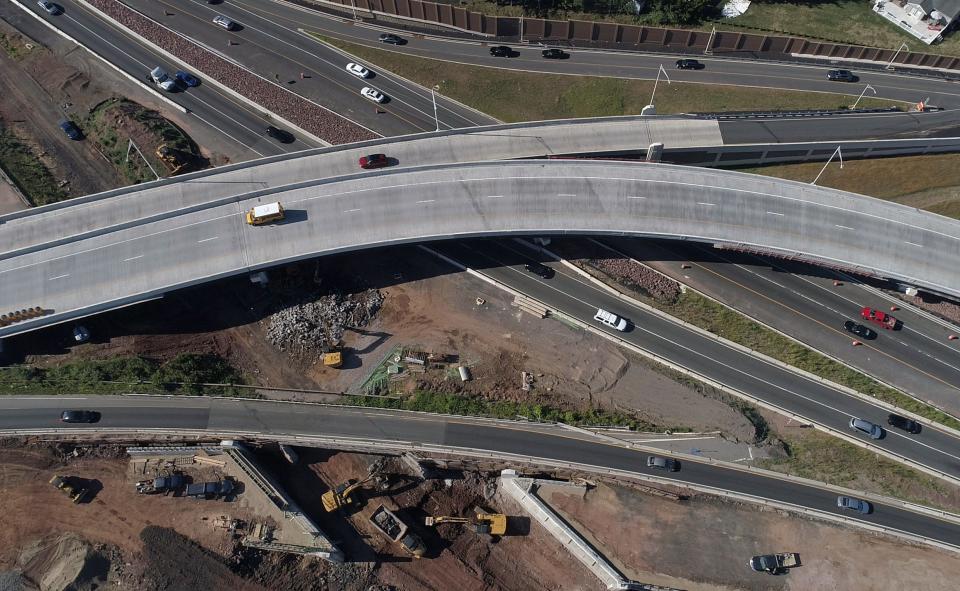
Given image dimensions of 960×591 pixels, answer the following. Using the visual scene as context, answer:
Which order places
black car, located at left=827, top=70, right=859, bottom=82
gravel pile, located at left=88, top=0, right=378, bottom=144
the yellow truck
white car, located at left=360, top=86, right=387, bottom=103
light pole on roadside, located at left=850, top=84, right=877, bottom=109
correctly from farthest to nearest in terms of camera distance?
black car, located at left=827, top=70, right=859, bottom=82
white car, located at left=360, top=86, right=387, bottom=103
light pole on roadside, located at left=850, top=84, right=877, bottom=109
gravel pile, located at left=88, top=0, right=378, bottom=144
the yellow truck

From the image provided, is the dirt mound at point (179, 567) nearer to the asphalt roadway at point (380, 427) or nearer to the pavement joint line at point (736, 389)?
the asphalt roadway at point (380, 427)

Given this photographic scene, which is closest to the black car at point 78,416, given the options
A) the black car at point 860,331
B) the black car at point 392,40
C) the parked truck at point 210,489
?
the parked truck at point 210,489

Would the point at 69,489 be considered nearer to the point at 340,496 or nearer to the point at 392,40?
the point at 340,496

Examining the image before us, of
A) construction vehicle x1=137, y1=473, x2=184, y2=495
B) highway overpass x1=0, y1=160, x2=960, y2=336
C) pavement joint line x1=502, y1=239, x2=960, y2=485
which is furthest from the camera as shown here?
highway overpass x1=0, y1=160, x2=960, y2=336

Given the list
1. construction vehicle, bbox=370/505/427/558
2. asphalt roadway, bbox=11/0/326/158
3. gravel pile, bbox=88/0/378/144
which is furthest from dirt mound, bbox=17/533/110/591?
gravel pile, bbox=88/0/378/144

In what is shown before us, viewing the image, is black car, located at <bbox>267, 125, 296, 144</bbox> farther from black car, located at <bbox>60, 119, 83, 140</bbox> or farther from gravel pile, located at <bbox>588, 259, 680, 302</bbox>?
gravel pile, located at <bbox>588, 259, 680, 302</bbox>

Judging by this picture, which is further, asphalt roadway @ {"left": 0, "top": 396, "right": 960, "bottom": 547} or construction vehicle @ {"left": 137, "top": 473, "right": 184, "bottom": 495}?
asphalt roadway @ {"left": 0, "top": 396, "right": 960, "bottom": 547}
